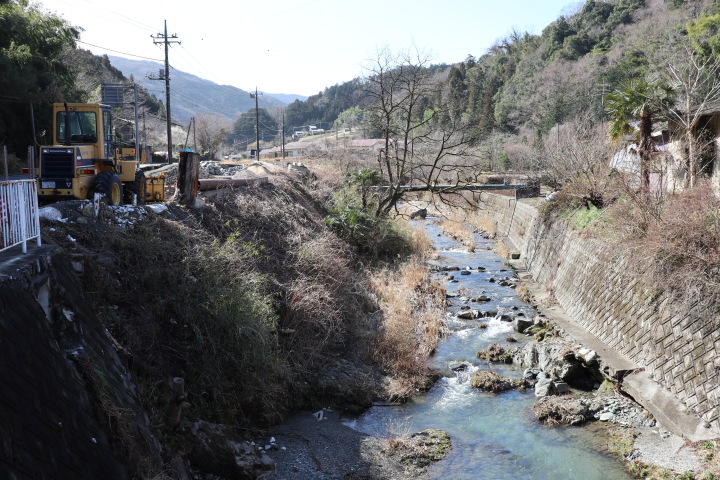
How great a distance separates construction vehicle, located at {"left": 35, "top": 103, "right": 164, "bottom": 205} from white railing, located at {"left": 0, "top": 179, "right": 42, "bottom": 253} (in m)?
5.79

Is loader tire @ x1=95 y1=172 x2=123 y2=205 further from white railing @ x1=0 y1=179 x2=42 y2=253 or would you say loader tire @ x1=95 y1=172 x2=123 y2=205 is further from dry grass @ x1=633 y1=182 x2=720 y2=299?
dry grass @ x1=633 y1=182 x2=720 y2=299

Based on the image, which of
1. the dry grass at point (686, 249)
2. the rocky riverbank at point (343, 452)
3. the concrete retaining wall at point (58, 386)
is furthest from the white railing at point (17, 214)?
the dry grass at point (686, 249)

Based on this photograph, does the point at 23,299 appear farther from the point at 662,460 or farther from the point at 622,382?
the point at 622,382

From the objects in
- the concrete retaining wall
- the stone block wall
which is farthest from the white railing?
the stone block wall

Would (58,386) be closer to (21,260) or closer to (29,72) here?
(21,260)

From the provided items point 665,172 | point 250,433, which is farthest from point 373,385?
point 665,172

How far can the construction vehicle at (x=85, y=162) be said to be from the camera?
12.4 metres

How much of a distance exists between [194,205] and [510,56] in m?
82.2

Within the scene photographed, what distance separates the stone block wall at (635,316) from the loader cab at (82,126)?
13041mm

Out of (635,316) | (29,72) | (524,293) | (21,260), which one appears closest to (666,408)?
(635,316)

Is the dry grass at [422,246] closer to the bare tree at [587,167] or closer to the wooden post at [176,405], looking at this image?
the bare tree at [587,167]

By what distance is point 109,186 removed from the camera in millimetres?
12852

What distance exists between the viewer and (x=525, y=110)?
213 ft

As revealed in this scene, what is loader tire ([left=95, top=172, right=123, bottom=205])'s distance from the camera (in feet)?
41.6
